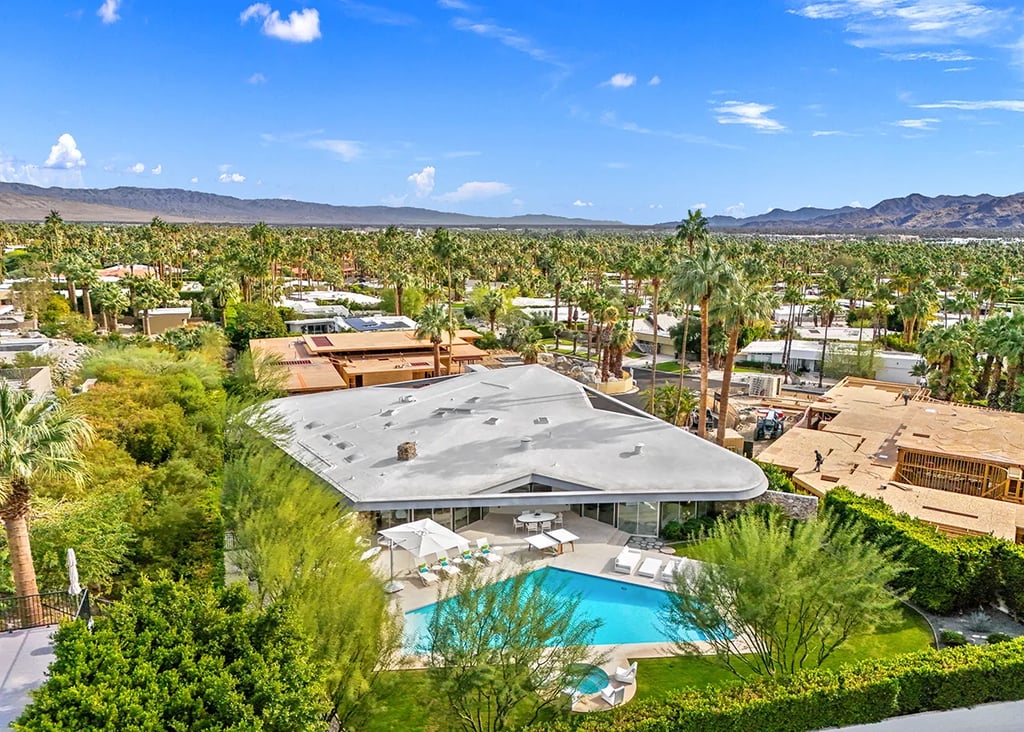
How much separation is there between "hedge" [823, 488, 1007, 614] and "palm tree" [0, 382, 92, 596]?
23966 millimetres

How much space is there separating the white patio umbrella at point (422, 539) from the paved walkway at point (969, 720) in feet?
46.8

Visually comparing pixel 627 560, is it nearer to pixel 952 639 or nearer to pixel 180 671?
pixel 952 639

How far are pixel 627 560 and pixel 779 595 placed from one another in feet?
30.4

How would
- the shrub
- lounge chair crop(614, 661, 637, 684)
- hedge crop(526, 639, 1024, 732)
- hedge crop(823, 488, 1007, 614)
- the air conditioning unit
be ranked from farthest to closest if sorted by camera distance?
the air conditioning unit → hedge crop(823, 488, 1007, 614) → the shrub → lounge chair crop(614, 661, 637, 684) → hedge crop(526, 639, 1024, 732)

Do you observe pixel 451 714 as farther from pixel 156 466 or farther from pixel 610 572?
pixel 156 466

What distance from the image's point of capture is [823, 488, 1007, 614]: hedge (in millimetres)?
23547

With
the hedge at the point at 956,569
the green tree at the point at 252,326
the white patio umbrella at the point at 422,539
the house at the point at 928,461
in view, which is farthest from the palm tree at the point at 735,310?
the green tree at the point at 252,326

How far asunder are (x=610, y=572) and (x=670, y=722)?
10.8 m


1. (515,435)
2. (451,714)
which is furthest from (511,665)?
(515,435)

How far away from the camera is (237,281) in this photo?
86.2m

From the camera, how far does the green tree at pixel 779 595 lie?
17812 millimetres

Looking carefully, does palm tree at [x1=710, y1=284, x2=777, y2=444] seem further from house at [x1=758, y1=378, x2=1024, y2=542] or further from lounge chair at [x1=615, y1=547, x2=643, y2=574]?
lounge chair at [x1=615, y1=547, x2=643, y2=574]

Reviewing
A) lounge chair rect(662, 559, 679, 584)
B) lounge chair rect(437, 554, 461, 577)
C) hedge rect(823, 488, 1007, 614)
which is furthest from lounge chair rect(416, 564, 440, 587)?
hedge rect(823, 488, 1007, 614)

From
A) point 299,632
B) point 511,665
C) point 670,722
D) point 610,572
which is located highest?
point 299,632
